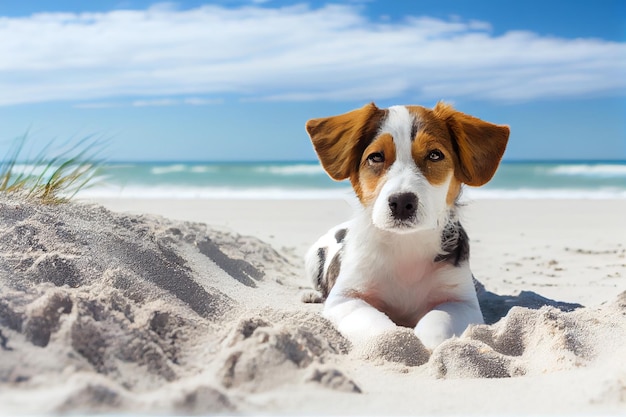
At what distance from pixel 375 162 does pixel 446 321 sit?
1.01 meters

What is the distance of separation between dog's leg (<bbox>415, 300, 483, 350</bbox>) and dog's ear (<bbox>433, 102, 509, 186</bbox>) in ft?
2.54

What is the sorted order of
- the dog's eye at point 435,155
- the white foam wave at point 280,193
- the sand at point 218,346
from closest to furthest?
the sand at point 218,346
the dog's eye at point 435,155
the white foam wave at point 280,193

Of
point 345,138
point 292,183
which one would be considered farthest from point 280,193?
point 345,138

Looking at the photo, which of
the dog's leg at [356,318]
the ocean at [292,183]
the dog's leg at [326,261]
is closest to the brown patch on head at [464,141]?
the dog's leg at [356,318]

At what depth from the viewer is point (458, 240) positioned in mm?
4555

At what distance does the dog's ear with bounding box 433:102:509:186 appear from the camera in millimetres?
4293

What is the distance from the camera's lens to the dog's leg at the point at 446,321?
12.4 ft

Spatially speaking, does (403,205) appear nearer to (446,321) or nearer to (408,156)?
(408,156)

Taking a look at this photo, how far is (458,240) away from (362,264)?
2.14 feet

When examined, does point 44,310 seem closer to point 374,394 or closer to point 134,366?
point 134,366

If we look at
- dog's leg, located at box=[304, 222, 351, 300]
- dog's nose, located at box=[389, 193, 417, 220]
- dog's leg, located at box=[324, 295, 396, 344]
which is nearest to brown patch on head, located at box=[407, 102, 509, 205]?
dog's nose, located at box=[389, 193, 417, 220]

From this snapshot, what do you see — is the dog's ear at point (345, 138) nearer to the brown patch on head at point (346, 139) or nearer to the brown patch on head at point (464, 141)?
the brown patch on head at point (346, 139)

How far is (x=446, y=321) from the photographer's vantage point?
3.96 m

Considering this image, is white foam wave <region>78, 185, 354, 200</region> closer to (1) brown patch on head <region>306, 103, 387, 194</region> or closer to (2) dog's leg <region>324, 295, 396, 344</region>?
(1) brown patch on head <region>306, 103, 387, 194</region>
